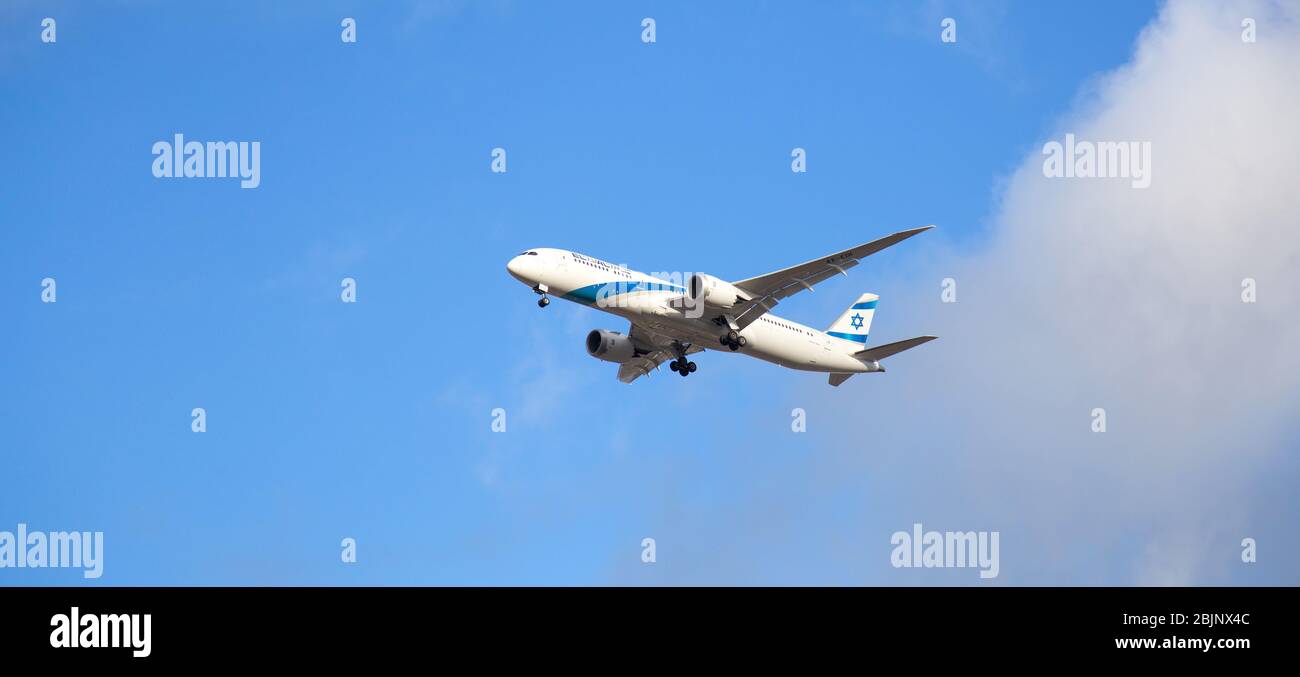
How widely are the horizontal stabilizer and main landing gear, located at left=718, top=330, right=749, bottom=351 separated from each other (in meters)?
6.35

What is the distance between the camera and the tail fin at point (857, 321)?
6278 cm

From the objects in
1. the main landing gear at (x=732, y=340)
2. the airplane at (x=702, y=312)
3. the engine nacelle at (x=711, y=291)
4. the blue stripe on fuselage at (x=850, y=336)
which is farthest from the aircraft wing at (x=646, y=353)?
the blue stripe on fuselage at (x=850, y=336)

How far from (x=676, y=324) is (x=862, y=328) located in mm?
11984

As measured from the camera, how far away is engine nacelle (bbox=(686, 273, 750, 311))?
2132 inches

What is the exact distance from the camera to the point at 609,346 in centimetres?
6119

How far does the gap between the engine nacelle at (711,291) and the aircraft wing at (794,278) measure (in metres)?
0.57

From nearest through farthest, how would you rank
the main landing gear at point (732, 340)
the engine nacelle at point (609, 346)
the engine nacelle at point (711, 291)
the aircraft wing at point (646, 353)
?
the engine nacelle at point (711, 291)
the main landing gear at point (732, 340)
the aircraft wing at point (646, 353)
the engine nacelle at point (609, 346)

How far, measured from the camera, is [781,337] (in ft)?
191

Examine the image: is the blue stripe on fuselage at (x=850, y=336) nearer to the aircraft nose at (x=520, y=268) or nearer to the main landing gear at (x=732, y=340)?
the main landing gear at (x=732, y=340)

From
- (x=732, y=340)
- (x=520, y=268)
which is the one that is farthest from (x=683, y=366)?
(x=520, y=268)

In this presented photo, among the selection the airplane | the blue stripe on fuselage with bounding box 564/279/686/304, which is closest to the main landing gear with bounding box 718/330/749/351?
the airplane
